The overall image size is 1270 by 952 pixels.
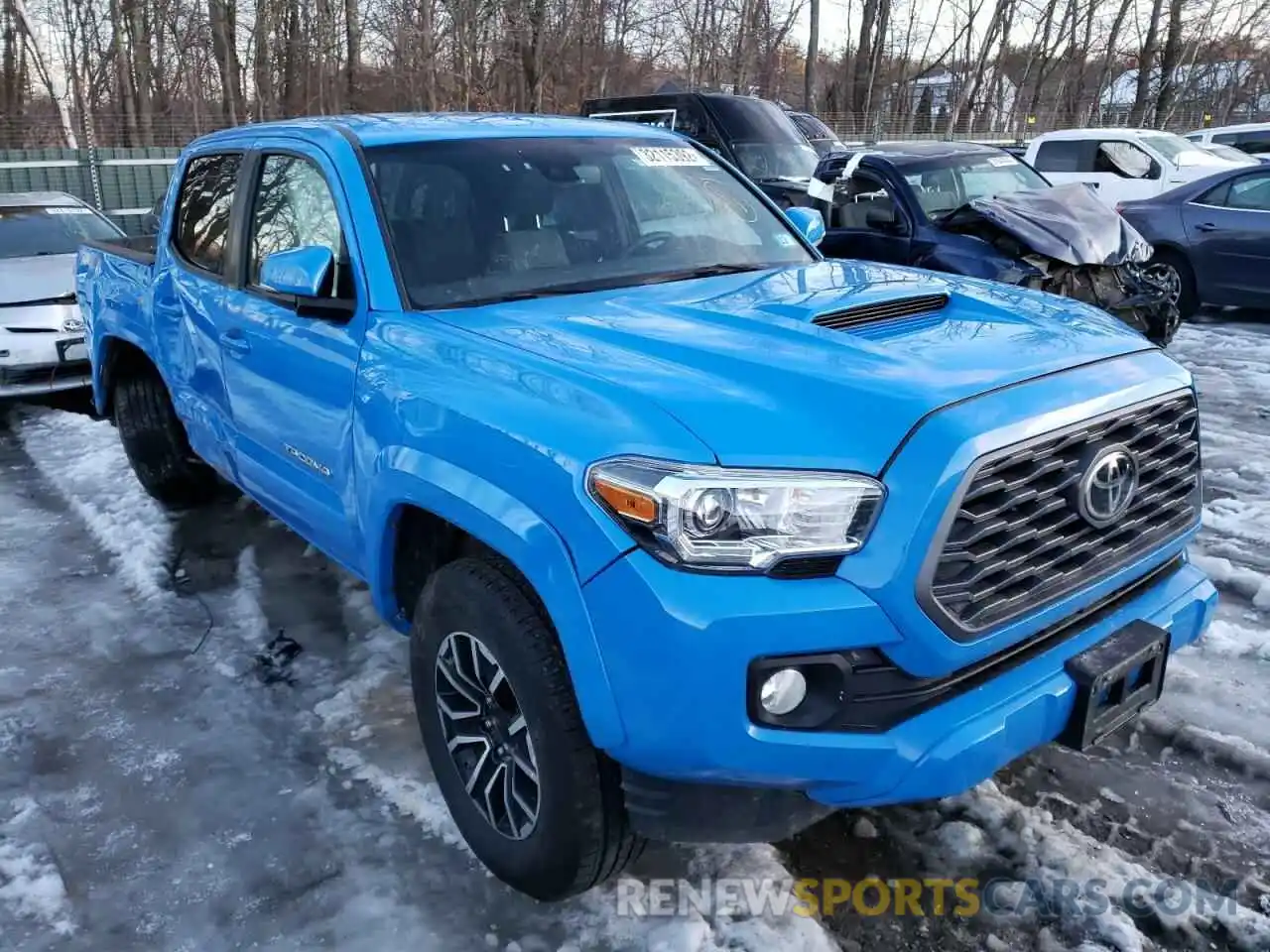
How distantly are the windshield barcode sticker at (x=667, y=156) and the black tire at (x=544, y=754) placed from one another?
1934mm

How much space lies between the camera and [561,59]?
87.5 ft

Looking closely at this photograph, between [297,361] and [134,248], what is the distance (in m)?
2.80

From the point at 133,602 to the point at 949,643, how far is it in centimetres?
367

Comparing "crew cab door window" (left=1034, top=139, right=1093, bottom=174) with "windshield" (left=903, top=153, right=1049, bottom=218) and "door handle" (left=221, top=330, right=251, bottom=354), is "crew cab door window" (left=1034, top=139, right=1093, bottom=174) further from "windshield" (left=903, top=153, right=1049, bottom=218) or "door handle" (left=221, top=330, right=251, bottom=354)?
"door handle" (left=221, top=330, right=251, bottom=354)

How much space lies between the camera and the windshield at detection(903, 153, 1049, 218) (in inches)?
334

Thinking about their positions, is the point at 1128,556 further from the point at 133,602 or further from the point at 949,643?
the point at 133,602

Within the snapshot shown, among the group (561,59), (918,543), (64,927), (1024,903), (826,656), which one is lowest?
(64,927)

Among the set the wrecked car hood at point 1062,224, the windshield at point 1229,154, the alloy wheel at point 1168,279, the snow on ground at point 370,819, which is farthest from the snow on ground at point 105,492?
the windshield at point 1229,154

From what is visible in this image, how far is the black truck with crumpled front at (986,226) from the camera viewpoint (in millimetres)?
7414

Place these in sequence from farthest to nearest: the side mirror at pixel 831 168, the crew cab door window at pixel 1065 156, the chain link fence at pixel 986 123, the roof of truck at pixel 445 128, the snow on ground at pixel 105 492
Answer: the chain link fence at pixel 986 123
the crew cab door window at pixel 1065 156
the side mirror at pixel 831 168
the snow on ground at pixel 105 492
the roof of truck at pixel 445 128

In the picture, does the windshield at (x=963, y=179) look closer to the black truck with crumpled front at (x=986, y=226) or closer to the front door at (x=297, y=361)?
the black truck with crumpled front at (x=986, y=226)

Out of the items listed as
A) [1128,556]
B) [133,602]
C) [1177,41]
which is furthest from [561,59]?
[1128,556]

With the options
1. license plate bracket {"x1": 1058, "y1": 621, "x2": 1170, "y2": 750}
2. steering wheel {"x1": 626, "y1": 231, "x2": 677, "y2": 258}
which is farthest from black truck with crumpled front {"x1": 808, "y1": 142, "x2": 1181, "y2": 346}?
license plate bracket {"x1": 1058, "y1": 621, "x2": 1170, "y2": 750}

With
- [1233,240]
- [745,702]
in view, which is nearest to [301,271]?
[745,702]
